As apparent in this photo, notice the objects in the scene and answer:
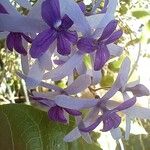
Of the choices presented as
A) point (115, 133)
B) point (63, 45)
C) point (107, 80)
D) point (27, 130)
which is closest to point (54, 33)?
point (63, 45)

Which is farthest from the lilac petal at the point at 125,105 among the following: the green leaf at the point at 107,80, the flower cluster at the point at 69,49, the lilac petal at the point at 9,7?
the green leaf at the point at 107,80

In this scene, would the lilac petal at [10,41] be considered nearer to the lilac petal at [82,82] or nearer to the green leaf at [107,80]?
the lilac petal at [82,82]

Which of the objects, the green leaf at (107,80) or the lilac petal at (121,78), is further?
the green leaf at (107,80)

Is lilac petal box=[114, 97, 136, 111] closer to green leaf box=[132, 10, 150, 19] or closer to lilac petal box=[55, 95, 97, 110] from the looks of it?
lilac petal box=[55, 95, 97, 110]

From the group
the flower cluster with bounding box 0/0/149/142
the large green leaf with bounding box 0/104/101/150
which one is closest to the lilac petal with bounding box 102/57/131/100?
the flower cluster with bounding box 0/0/149/142

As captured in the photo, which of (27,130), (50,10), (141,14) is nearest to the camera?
(50,10)

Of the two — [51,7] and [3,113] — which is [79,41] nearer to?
[51,7]

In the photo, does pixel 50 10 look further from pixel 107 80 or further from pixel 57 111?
pixel 107 80
